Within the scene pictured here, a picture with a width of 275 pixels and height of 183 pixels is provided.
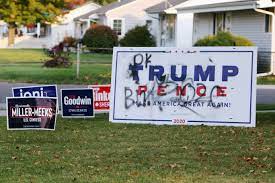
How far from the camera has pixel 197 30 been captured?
123 feet

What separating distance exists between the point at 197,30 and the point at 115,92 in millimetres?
24416

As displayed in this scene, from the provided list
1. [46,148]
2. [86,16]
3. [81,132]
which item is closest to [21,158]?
[46,148]

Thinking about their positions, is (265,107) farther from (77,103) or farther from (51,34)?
(51,34)

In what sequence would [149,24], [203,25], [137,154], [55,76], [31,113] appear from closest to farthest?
[137,154] < [31,113] < [55,76] < [203,25] < [149,24]

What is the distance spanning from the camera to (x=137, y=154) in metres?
9.80

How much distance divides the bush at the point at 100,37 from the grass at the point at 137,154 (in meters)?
35.6

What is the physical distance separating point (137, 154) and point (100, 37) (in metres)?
39.5

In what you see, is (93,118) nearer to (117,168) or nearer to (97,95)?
(97,95)

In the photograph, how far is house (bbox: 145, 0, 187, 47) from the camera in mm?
42581

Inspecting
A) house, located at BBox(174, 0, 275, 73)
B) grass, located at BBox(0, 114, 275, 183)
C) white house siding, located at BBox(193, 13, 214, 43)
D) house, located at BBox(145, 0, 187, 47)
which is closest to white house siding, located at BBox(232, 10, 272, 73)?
house, located at BBox(174, 0, 275, 73)

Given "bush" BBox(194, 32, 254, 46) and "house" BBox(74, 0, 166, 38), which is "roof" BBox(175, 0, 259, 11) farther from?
"house" BBox(74, 0, 166, 38)

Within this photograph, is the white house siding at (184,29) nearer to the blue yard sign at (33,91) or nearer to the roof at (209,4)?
the roof at (209,4)

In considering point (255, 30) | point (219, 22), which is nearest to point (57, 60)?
point (219, 22)

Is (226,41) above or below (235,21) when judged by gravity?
below
